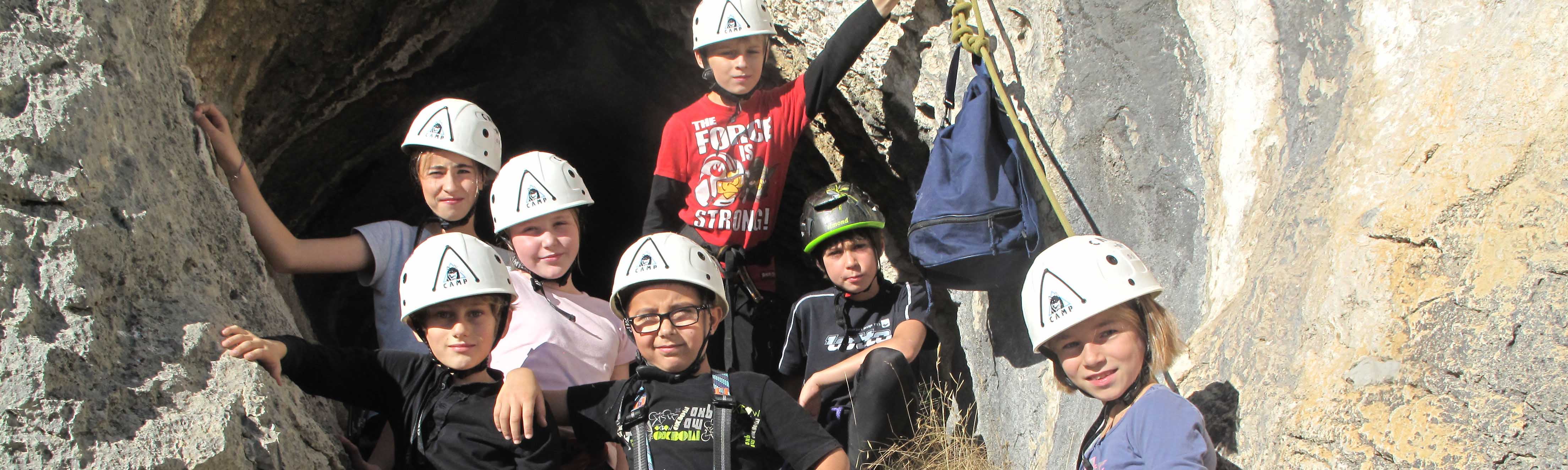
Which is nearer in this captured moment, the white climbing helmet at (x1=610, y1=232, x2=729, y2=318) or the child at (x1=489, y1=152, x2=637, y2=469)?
the white climbing helmet at (x1=610, y1=232, x2=729, y2=318)

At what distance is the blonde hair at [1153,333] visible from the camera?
2496 millimetres

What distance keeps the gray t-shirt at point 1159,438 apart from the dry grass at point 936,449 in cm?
142

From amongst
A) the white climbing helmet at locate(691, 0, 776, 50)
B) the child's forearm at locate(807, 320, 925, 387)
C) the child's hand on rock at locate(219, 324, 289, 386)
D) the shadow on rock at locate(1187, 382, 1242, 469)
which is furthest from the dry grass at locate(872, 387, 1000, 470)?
the child's hand on rock at locate(219, 324, 289, 386)

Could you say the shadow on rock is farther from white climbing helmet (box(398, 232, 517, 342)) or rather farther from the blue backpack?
white climbing helmet (box(398, 232, 517, 342))

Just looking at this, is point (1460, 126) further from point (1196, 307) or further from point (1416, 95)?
point (1196, 307)

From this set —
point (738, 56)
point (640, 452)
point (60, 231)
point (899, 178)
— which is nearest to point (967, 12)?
point (738, 56)

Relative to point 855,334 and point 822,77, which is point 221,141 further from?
point 855,334

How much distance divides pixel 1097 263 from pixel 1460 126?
2.81 ft

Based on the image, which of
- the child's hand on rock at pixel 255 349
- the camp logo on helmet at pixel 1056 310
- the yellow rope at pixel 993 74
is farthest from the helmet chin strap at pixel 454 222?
the camp logo on helmet at pixel 1056 310

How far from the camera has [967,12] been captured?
12.6 ft

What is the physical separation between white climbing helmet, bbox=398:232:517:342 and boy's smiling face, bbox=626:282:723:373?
37 centimetres

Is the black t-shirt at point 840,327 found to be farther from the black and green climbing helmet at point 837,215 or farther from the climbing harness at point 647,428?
the climbing harness at point 647,428

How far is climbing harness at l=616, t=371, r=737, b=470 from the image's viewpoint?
2602mm

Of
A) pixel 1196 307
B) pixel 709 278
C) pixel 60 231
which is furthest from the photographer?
pixel 1196 307
